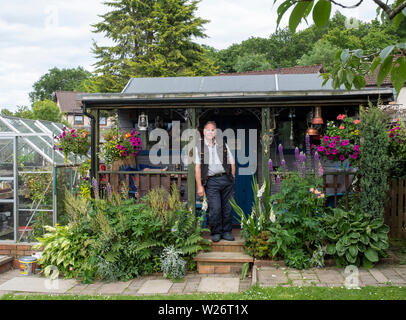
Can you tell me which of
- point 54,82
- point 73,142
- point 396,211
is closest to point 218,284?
point 396,211

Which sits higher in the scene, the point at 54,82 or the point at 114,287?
the point at 54,82

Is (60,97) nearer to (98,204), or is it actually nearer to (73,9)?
(73,9)

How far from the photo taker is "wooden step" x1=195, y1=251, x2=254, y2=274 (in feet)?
20.5

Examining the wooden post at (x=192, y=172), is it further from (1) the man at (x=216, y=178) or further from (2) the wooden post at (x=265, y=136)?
(2) the wooden post at (x=265, y=136)

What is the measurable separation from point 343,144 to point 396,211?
188 cm

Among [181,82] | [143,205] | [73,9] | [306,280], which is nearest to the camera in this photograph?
[306,280]

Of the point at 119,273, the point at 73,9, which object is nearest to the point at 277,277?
the point at 119,273

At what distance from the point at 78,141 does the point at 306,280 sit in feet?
16.5

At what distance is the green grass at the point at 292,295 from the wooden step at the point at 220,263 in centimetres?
99

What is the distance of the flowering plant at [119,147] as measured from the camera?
708 cm

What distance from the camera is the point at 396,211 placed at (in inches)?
273

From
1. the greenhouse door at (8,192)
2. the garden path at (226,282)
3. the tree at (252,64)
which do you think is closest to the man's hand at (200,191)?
the garden path at (226,282)

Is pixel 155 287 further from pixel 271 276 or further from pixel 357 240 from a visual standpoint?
pixel 357 240
